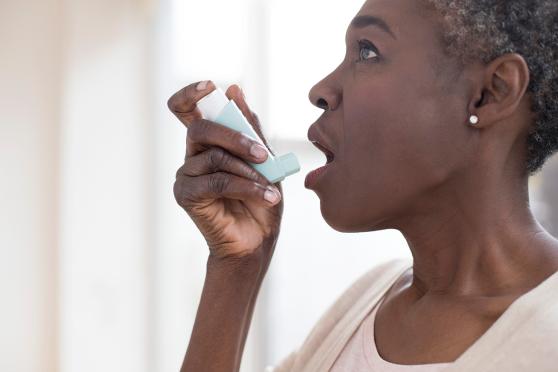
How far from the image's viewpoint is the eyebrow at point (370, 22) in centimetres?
87

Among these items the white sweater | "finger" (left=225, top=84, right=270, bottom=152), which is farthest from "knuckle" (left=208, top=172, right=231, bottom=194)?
the white sweater

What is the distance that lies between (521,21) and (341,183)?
28 centimetres

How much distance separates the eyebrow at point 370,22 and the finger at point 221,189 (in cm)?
23

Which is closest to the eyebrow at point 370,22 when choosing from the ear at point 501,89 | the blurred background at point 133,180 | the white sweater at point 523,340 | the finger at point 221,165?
the ear at point 501,89

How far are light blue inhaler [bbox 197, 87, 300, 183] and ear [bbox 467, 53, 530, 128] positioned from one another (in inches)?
9.0

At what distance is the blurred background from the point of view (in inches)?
68.9

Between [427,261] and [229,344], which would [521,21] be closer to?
[427,261]

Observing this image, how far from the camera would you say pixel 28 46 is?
1740 millimetres

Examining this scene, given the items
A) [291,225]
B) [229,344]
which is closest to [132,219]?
[291,225]

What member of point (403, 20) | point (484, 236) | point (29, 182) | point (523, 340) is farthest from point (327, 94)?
point (29, 182)

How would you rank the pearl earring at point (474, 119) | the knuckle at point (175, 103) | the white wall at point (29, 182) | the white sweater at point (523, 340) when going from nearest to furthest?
the white sweater at point (523, 340)
the pearl earring at point (474, 119)
the knuckle at point (175, 103)
the white wall at point (29, 182)

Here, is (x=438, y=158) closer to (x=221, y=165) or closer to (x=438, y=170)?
(x=438, y=170)

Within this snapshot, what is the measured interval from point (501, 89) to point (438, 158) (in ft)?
0.35

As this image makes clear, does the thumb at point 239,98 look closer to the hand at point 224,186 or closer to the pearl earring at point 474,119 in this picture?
the hand at point 224,186
